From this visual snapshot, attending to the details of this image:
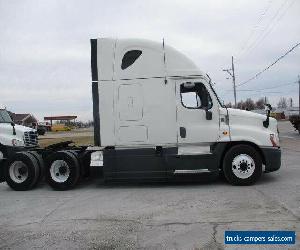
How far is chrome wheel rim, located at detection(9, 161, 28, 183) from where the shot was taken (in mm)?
11008

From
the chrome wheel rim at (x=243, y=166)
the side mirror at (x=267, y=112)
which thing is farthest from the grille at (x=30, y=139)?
the side mirror at (x=267, y=112)

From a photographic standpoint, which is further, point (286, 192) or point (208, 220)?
point (286, 192)

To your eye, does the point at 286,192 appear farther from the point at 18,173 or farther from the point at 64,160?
the point at 18,173

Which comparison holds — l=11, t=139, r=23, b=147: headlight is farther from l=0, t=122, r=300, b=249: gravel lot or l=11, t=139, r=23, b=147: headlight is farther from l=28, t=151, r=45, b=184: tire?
l=0, t=122, r=300, b=249: gravel lot

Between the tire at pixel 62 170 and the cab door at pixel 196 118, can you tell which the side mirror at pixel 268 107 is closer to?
the cab door at pixel 196 118

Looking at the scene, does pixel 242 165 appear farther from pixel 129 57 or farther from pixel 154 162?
pixel 129 57

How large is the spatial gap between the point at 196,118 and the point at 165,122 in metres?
0.72

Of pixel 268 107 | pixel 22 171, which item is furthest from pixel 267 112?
pixel 22 171

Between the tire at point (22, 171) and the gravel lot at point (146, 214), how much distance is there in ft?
0.92

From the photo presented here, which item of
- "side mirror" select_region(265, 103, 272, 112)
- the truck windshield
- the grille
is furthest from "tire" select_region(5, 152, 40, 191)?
"side mirror" select_region(265, 103, 272, 112)

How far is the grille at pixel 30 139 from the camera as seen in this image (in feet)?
43.6

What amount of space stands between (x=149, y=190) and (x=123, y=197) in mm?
877

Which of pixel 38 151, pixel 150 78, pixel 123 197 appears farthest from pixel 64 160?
pixel 150 78

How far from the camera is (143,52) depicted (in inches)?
401
